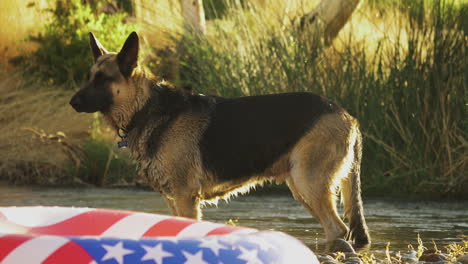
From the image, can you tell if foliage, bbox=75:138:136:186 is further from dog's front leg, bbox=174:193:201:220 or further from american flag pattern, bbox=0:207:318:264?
american flag pattern, bbox=0:207:318:264

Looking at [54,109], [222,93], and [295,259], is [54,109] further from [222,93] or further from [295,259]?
[295,259]

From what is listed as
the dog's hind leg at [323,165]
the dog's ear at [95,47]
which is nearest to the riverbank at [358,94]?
the dog's hind leg at [323,165]

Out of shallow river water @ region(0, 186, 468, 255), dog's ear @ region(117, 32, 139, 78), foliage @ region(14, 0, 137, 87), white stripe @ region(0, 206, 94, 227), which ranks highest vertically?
dog's ear @ region(117, 32, 139, 78)

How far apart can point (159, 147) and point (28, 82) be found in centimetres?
900

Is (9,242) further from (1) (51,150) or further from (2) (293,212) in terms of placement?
(1) (51,150)

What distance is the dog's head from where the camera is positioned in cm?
698

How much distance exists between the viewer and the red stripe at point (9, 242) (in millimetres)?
2990

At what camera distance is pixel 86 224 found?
3.86 meters

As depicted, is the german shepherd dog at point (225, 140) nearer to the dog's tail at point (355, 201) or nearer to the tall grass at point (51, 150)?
the dog's tail at point (355, 201)

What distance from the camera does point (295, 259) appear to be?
3.34 metres

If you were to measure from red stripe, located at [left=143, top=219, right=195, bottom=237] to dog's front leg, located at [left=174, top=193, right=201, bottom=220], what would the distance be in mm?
3154

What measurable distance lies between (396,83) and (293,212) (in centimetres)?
225

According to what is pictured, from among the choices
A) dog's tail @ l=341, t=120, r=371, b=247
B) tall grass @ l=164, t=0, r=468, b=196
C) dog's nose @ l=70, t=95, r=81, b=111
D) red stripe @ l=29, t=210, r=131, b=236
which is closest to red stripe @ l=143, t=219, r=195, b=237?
red stripe @ l=29, t=210, r=131, b=236

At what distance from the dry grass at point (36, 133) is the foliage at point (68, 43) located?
1.58 metres
